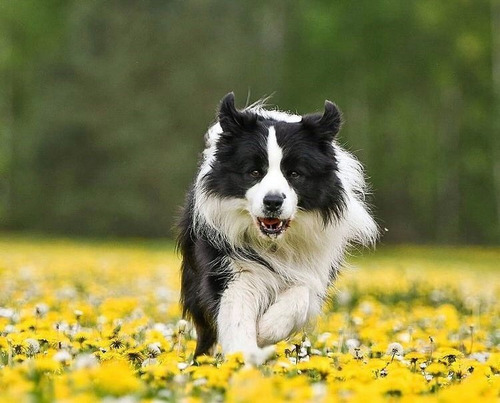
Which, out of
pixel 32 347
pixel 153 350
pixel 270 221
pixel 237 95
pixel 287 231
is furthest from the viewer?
pixel 237 95

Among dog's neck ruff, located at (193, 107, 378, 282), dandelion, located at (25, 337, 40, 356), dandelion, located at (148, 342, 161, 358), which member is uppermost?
dog's neck ruff, located at (193, 107, 378, 282)

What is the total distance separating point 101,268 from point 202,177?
715cm

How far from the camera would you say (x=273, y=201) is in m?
5.02

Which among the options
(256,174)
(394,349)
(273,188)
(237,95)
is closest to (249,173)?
(256,174)

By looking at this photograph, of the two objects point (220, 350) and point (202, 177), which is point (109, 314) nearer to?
point (202, 177)

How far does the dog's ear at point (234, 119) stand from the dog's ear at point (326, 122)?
0.33 meters

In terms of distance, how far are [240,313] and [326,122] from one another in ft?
4.53

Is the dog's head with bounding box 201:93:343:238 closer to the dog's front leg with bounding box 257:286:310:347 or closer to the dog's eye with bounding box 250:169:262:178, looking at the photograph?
the dog's eye with bounding box 250:169:262:178

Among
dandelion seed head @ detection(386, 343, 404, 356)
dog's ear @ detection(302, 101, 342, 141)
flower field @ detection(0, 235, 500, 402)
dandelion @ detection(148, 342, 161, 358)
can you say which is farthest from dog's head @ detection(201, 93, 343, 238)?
dandelion @ detection(148, 342, 161, 358)

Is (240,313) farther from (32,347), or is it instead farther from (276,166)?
(32,347)

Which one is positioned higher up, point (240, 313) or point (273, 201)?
point (273, 201)

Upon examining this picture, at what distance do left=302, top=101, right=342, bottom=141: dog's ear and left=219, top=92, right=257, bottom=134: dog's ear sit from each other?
330 millimetres

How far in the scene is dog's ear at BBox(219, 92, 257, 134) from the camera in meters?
5.46

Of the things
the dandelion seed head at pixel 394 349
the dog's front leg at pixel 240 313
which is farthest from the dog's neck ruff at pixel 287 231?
the dandelion seed head at pixel 394 349
